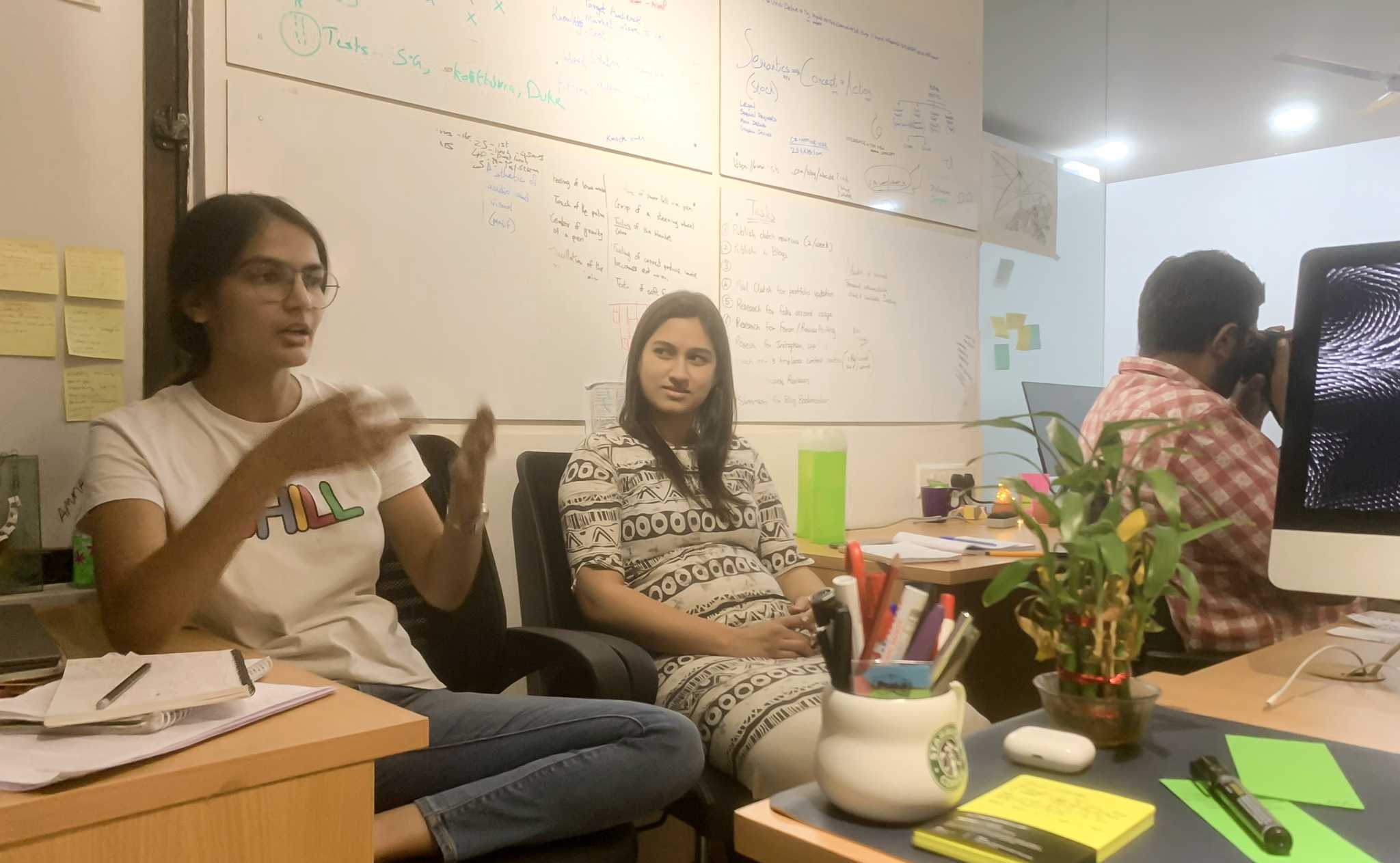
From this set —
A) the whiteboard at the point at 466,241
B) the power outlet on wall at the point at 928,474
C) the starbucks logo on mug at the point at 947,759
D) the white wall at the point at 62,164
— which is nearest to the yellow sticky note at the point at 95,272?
the white wall at the point at 62,164

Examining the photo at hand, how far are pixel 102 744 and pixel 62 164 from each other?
1136 mm

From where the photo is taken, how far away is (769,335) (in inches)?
101

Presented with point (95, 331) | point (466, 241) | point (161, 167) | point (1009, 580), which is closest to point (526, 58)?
point (466, 241)

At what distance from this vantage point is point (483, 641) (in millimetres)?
1487

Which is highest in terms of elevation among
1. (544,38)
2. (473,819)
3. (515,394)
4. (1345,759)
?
(544,38)

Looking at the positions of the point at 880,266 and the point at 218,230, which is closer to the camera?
the point at 218,230

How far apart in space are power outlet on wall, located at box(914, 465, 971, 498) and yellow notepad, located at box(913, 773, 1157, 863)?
2346 mm

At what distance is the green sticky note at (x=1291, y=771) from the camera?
0.71 meters

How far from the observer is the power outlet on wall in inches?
120

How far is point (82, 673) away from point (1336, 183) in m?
6.73

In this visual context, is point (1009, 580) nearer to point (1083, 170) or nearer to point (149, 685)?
point (149, 685)

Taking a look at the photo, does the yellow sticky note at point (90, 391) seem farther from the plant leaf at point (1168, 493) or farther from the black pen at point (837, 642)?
the plant leaf at point (1168, 493)

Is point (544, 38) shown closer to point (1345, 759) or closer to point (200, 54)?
point (200, 54)

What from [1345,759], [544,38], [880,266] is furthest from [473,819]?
[880,266]
